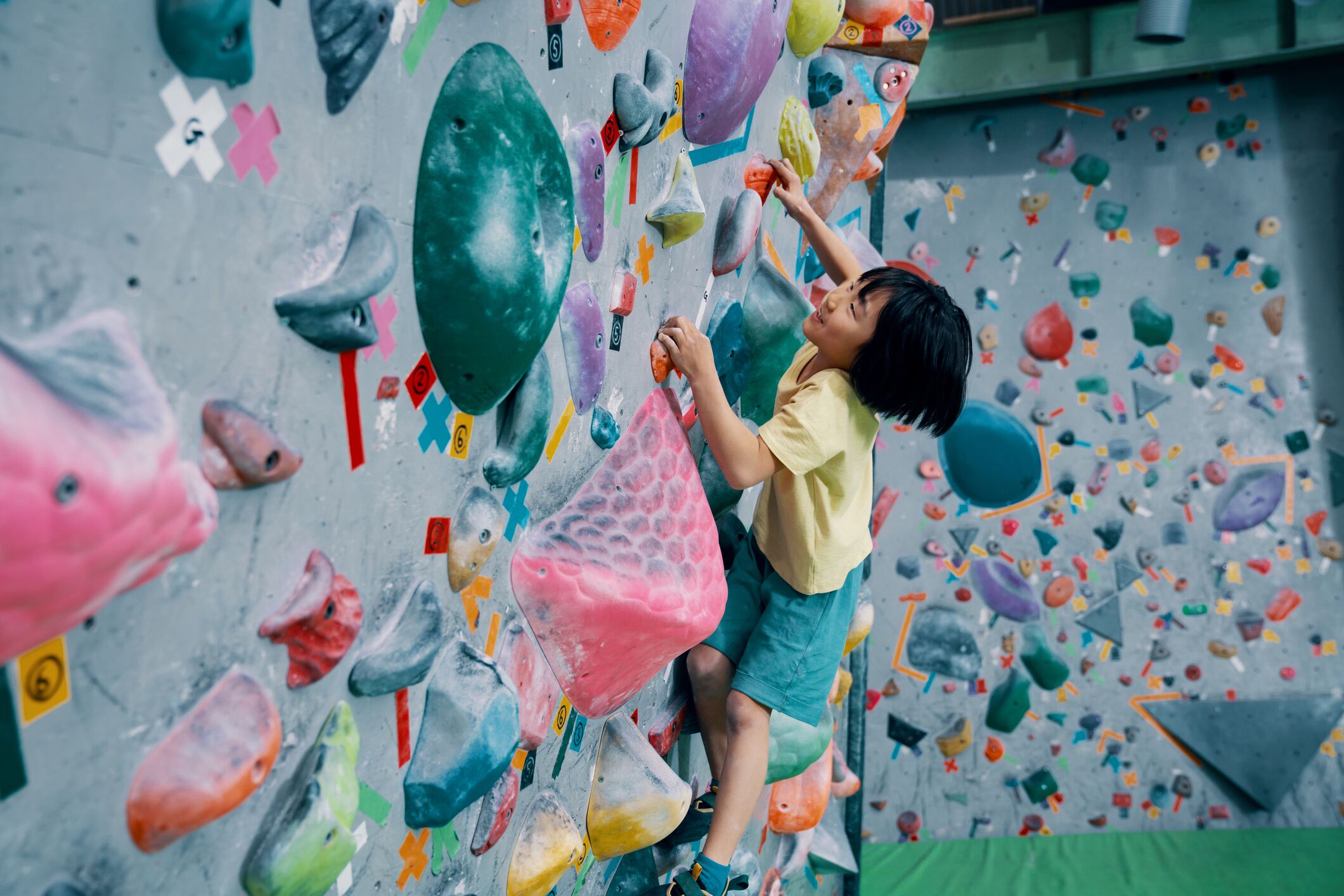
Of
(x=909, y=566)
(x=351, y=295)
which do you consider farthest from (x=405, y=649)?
(x=909, y=566)

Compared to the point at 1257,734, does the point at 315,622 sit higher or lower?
higher

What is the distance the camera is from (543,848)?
1.02 m

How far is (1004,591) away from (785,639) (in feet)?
7.90

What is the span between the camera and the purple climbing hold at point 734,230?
137 centimetres

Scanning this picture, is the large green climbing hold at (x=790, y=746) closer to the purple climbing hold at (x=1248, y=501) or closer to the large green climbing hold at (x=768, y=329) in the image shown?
the large green climbing hold at (x=768, y=329)

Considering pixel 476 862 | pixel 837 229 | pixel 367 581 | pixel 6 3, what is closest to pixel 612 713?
pixel 476 862

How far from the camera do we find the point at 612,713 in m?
1.17

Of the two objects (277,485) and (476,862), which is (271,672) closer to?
(277,485)

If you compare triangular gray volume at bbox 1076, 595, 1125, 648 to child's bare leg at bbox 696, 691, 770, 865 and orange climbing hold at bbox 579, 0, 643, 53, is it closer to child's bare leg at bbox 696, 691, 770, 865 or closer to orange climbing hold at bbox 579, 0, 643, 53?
child's bare leg at bbox 696, 691, 770, 865

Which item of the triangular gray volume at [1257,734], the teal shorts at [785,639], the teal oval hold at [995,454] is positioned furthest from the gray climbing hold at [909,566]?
the teal shorts at [785,639]

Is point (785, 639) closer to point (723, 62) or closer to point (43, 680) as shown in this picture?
point (723, 62)

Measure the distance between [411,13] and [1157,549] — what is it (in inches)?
135

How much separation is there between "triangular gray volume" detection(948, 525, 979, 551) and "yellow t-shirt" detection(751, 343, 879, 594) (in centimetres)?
223

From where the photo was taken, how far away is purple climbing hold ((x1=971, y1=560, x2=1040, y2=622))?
11.2 ft
